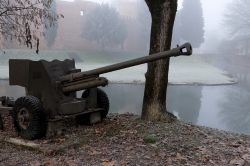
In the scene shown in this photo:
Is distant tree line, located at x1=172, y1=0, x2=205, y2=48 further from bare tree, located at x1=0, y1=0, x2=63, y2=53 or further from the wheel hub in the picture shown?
the wheel hub

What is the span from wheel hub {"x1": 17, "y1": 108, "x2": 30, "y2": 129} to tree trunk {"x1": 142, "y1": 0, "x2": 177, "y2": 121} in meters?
2.43

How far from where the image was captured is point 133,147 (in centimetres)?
651

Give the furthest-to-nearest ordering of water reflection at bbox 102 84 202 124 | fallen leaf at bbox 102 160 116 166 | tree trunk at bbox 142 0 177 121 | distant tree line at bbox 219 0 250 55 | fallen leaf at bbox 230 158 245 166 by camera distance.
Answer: distant tree line at bbox 219 0 250 55 < water reflection at bbox 102 84 202 124 < tree trunk at bbox 142 0 177 121 < fallen leaf at bbox 230 158 245 166 < fallen leaf at bbox 102 160 116 166

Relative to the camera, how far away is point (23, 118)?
7281 millimetres

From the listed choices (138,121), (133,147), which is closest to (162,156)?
(133,147)

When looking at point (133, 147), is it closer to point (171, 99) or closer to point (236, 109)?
point (236, 109)

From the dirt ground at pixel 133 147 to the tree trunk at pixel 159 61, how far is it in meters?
0.39

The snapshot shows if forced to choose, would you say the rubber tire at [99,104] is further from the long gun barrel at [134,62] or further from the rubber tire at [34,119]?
the rubber tire at [34,119]

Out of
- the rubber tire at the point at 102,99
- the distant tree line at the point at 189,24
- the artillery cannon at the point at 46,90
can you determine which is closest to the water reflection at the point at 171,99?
the rubber tire at the point at 102,99

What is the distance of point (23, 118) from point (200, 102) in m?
20.9

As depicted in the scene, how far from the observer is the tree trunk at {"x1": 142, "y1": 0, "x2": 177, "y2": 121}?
7.90m

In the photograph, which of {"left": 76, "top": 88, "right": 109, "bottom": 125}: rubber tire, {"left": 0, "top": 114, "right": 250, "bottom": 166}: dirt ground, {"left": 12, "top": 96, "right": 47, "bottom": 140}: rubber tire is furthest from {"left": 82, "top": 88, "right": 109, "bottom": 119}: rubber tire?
{"left": 12, "top": 96, "right": 47, "bottom": 140}: rubber tire

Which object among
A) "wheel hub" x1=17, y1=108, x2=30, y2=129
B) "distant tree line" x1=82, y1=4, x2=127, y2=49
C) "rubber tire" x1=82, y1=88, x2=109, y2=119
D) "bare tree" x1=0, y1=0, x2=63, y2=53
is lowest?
"wheel hub" x1=17, y1=108, x2=30, y2=129

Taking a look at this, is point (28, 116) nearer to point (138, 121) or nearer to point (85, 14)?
point (138, 121)
